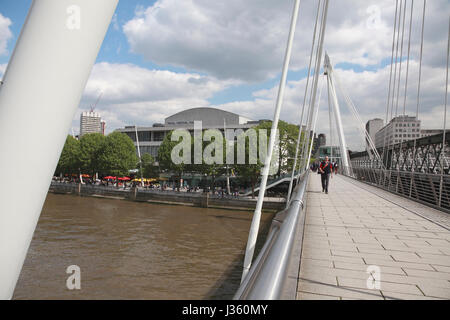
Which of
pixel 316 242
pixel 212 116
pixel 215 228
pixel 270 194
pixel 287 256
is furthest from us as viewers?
pixel 212 116

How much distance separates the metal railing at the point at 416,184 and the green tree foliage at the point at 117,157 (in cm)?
3897

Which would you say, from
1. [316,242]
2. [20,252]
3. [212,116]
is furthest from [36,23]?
[212,116]

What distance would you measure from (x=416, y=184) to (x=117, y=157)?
1962 inches


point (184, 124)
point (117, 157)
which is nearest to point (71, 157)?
point (117, 157)

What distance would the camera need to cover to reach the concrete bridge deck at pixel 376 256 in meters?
3.02

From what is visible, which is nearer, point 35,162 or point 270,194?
point 35,162

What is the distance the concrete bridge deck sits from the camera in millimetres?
3020

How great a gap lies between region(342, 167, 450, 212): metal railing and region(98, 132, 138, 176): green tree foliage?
38971 mm

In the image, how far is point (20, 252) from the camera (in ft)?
3.53

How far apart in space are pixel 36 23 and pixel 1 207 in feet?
1.85

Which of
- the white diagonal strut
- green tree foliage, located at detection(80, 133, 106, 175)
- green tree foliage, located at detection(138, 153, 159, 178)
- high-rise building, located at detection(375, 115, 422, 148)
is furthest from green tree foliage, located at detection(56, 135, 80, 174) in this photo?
the white diagonal strut

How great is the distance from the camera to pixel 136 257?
1623cm

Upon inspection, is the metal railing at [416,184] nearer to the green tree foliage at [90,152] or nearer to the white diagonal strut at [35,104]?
the white diagonal strut at [35,104]
